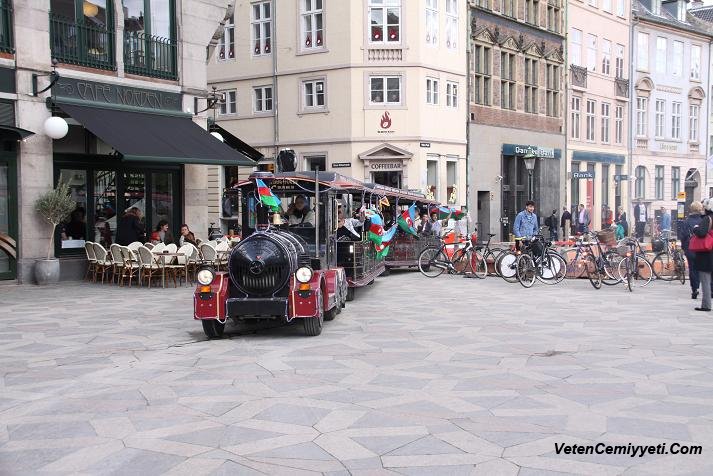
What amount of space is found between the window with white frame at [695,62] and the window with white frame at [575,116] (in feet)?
41.2

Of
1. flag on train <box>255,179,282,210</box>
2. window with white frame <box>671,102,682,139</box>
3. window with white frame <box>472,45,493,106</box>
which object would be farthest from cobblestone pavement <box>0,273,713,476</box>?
window with white frame <box>671,102,682,139</box>

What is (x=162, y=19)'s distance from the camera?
20.3 meters

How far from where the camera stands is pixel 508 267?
63.6 ft

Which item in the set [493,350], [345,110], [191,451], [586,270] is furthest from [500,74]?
[191,451]

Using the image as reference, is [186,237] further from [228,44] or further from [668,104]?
[668,104]

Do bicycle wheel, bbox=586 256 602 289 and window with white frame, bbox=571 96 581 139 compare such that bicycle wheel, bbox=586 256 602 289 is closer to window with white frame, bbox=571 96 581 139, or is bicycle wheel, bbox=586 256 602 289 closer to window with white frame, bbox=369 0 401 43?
window with white frame, bbox=369 0 401 43

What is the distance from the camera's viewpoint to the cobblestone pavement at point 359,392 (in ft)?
18.7

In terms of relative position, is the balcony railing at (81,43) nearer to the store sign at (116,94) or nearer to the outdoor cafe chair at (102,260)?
the store sign at (116,94)

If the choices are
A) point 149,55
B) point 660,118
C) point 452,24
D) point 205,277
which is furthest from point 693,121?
point 205,277

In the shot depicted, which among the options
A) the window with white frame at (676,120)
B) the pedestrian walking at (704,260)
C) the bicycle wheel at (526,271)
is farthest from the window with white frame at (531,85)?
the pedestrian walking at (704,260)

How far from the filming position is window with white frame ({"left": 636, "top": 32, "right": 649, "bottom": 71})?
48.0 metres

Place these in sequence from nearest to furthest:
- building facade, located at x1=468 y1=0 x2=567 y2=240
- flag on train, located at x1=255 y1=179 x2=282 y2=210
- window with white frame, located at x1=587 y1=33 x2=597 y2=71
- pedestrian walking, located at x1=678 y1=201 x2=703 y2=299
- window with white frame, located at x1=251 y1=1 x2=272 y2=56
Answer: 1. flag on train, located at x1=255 y1=179 x2=282 y2=210
2. pedestrian walking, located at x1=678 y1=201 x2=703 y2=299
3. window with white frame, located at x1=251 y1=1 x2=272 y2=56
4. building facade, located at x1=468 y1=0 x2=567 y2=240
5. window with white frame, located at x1=587 y1=33 x2=597 y2=71

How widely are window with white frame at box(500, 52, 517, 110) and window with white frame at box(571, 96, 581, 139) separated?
6.00 metres

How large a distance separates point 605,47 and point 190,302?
Result: 120ft
